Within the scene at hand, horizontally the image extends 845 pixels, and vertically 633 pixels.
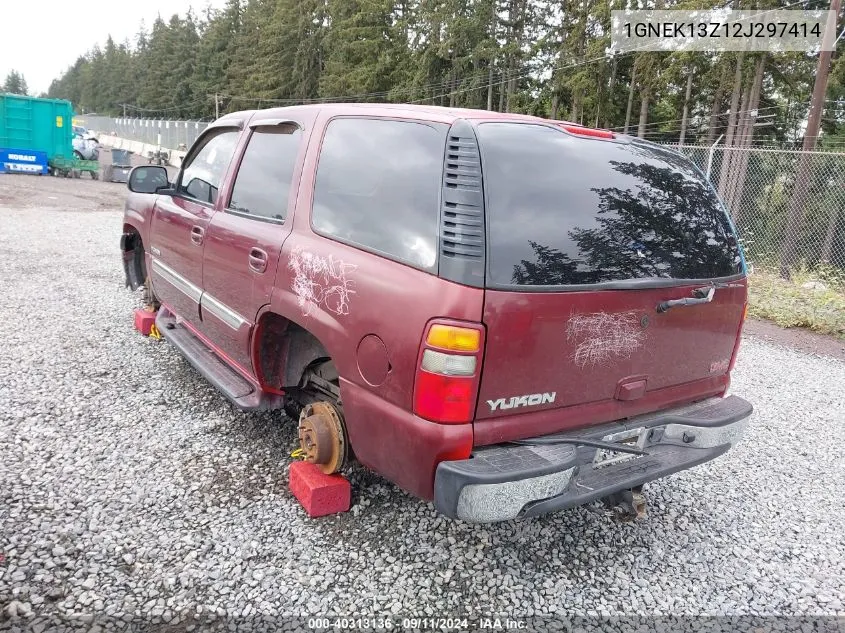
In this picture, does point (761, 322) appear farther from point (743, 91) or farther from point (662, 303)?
point (743, 91)

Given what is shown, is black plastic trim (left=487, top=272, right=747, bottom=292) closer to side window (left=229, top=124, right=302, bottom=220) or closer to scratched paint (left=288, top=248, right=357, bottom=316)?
scratched paint (left=288, top=248, right=357, bottom=316)

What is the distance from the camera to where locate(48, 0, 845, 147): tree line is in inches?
1113

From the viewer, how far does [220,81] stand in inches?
2692

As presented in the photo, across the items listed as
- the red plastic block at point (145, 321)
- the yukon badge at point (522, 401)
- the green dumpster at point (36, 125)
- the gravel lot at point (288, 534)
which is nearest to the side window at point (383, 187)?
the yukon badge at point (522, 401)

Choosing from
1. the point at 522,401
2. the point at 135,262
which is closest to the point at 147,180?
the point at 135,262

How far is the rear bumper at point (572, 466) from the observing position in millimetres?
2127

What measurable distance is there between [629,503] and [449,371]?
61.0 inches

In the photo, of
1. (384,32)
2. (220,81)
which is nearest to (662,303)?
(384,32)

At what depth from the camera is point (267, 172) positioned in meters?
3.35

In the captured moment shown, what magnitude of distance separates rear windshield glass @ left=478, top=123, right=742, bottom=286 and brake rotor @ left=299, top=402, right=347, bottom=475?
121cm

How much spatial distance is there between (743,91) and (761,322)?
25965mm

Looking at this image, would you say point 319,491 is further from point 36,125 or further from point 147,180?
point 36,125

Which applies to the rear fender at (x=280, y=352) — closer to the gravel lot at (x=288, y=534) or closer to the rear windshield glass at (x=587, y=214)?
the gravel lot at (x=288, y=534)

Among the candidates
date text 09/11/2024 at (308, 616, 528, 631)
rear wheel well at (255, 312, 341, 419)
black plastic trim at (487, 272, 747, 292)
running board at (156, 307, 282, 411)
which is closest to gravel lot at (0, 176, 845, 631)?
date text 09/11/2024 at (308, 616, 528, 631)
